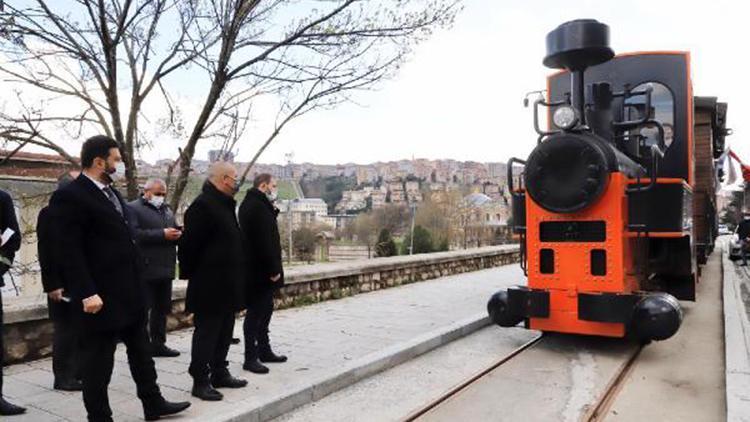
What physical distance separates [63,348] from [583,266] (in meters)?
5.06

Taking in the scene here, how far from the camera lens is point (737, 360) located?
18.6 feet

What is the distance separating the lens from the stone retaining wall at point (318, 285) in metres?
5.37

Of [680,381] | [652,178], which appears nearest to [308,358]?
[680,381]

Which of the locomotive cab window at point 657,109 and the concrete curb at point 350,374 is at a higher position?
the locomotive cab window at point 657,109

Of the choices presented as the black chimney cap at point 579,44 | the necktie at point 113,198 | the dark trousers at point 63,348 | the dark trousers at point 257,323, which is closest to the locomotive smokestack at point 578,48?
the black chimney cap at point 579,44

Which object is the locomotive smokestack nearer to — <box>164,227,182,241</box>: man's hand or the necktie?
<box>164,227,182,241</box>: man's hand

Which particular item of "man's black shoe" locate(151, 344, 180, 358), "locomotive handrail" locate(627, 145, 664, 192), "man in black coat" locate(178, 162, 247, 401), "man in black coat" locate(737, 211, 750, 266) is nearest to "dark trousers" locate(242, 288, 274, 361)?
"man in black coat" locate(178, 162, 247, 401)

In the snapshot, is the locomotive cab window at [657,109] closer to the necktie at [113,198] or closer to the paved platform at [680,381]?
the paved platform at [680,381]

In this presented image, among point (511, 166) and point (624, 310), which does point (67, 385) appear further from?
point (624, 310)

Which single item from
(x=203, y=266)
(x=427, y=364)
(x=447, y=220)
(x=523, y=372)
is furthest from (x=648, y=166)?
(x=447, y=220)

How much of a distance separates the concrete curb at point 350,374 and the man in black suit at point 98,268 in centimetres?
79

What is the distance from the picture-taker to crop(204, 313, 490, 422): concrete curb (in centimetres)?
416

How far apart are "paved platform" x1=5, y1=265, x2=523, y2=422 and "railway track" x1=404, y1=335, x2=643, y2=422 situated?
0.89 meters

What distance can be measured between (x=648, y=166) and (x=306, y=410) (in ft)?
17.9
